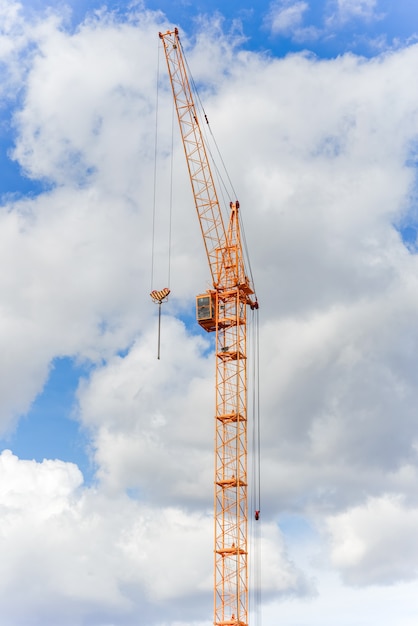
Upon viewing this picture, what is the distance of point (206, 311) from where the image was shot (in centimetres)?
13062

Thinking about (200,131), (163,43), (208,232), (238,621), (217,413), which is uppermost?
(163,43)

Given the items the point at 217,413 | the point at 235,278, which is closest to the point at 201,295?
the point at 235,278

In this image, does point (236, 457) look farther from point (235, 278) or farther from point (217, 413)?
point (235, 278)

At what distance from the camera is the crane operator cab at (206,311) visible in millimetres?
130250

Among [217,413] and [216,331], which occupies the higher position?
[216,331]

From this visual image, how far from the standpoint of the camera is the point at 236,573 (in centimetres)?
12181

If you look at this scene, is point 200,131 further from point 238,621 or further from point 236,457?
point 238,621

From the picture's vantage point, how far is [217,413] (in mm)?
127500

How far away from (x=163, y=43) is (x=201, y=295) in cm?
3960

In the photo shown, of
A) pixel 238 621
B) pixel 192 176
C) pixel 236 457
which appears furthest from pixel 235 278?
pixel 238 621

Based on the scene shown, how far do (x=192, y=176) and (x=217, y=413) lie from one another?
36.3 metres

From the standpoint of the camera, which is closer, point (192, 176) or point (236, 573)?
point (236, 573)

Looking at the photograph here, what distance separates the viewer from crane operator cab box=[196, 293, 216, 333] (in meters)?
130

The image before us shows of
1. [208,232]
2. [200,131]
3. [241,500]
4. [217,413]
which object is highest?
[200,131]
